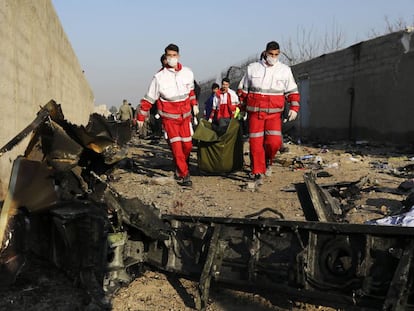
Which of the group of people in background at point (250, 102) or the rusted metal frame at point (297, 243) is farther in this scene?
the group of people in background at point (250, 102)

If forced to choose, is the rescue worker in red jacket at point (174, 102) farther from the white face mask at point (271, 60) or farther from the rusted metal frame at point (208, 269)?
the rusted metal frame at point (208, 269)

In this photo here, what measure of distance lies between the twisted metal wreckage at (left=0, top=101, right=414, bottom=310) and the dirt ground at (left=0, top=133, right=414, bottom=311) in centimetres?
14

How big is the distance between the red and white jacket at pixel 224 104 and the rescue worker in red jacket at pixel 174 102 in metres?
4.22

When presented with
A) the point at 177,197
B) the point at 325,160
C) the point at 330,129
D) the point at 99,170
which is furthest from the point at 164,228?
the point at 330,129

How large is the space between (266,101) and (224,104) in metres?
4.56

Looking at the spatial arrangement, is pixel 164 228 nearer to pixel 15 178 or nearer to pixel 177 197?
pixel 15 178

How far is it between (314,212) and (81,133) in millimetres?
1624

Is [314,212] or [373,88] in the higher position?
[373,88]

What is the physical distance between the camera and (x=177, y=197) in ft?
18.3

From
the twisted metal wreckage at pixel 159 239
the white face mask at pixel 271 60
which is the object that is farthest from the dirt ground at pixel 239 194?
the white face mask at pixel 271 60

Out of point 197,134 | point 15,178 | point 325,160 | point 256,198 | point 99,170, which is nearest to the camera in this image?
point 15,178

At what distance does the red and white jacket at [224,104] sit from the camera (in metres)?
10.9

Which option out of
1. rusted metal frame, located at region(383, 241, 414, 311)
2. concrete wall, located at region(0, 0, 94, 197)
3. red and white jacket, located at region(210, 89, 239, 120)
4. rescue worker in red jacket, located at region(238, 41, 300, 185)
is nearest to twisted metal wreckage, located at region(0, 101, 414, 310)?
rusted metal frame, located at region(383, 241, 414, 311)

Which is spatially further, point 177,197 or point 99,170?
point 177,197
